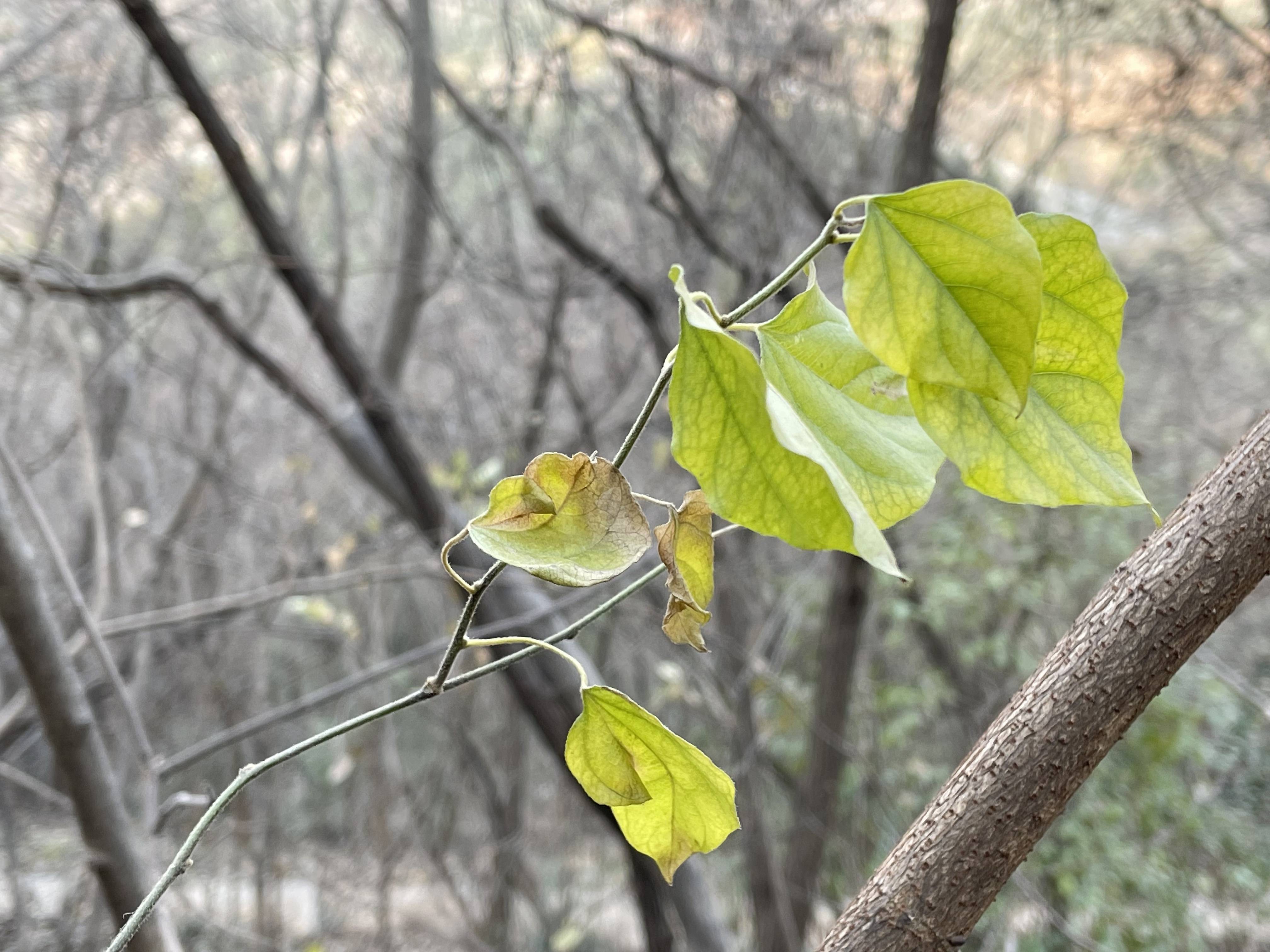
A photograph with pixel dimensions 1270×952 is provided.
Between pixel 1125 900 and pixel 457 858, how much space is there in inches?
81.8

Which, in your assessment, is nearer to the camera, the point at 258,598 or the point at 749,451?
the point at 749,451

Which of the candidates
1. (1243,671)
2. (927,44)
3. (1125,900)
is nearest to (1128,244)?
(1243,671)

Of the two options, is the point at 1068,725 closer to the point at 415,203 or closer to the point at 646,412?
the point at 646,412

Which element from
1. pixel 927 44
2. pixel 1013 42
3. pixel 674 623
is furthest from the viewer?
pixel 1013 42

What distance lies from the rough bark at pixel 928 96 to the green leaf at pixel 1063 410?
4.96 ft

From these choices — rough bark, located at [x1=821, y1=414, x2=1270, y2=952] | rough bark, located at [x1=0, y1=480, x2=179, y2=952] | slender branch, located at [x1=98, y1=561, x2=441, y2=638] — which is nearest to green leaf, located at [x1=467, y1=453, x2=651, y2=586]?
rough bark, located at [x1=821, y1=414, x2=1270, y2=952]

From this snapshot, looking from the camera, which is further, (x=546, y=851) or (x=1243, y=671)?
(x=546, y=851)

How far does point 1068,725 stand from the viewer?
363mm

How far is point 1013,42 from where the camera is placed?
8.55 ft

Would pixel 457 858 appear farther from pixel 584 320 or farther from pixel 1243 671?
pixel 1243 671

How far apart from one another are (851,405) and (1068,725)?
0.16m

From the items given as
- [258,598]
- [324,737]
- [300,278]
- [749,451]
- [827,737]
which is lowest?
[827,737]

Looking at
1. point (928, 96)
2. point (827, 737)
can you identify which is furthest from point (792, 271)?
point (827, 737)

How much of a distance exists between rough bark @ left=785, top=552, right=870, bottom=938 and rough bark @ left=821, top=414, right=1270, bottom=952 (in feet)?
5.08
